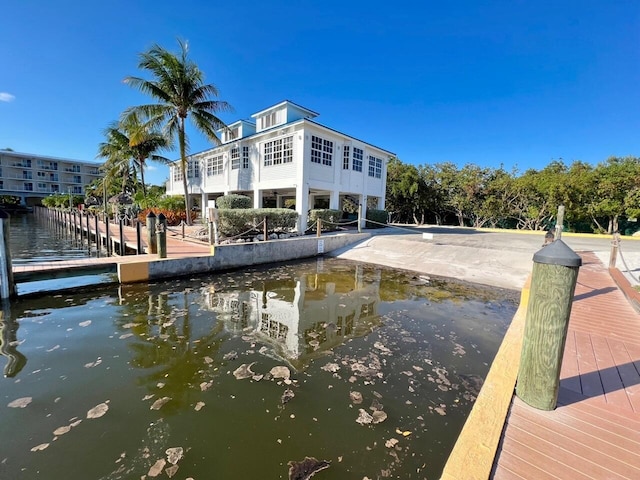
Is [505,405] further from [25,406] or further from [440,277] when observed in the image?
[440,277]

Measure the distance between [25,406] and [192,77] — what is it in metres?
18.5

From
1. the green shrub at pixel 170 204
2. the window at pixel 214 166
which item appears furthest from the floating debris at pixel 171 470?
the window at pixel 214 166

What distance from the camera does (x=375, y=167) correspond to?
21.0 m

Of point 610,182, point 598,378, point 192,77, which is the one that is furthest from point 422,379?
point 610,182

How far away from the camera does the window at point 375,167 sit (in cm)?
2059

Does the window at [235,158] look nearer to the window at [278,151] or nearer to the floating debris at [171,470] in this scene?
the window at [278,151]

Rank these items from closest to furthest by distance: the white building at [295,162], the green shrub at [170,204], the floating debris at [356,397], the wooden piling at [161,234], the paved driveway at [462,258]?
the floating debris at [356,397] < the wooden piling at [161,234] < the paved driveway at [462,258] < the white building at [295,162] < the green shrub at [170,204]

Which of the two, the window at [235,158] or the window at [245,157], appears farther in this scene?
the window at [235,158]

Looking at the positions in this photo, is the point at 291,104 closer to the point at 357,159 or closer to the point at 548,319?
the point at 357,159

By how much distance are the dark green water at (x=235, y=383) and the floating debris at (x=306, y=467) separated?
6cm

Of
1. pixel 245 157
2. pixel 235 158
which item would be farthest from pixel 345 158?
pixel 235 158

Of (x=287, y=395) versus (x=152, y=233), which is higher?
(x=152, y=233)

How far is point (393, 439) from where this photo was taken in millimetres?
2775

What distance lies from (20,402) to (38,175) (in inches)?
3129
